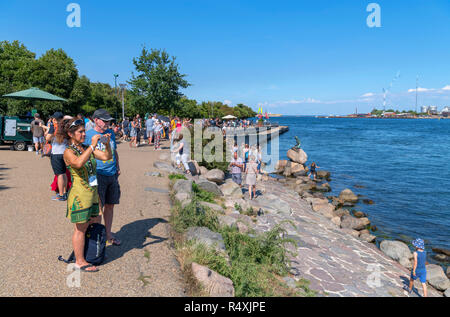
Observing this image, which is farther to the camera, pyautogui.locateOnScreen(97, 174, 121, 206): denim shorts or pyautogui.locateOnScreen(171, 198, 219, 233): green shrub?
pyautogui.locateOnScreen(171, 198, 219, 233): green shrub

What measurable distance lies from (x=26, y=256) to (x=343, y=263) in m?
6.90

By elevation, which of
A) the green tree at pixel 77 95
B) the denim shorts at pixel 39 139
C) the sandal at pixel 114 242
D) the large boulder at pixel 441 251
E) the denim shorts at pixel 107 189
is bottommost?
the large boulder at pixel 441 251

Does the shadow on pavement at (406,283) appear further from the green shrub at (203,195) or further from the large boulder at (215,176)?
the large boulder at (215,176)

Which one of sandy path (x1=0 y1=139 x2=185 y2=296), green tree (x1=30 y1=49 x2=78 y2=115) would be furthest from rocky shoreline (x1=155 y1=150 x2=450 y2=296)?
green tree (x1=30 y1=49 x2=78 y2=115)

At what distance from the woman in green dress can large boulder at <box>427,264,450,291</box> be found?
8646 millimetres

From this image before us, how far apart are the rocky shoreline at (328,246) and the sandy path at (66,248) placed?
925 millimetres

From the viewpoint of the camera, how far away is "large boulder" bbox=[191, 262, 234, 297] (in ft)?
12.3

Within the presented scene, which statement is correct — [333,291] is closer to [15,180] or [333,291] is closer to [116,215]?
[116,215]

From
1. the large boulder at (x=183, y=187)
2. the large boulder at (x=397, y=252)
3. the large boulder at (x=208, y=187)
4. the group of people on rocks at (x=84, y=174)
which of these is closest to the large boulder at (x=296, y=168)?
the large boulder at (x=397, y=252)

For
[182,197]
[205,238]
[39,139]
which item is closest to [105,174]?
[205,238]

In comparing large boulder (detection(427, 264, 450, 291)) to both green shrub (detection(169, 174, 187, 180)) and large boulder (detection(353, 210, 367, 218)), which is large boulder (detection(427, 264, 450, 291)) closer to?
large boulder (detection(353, 210, 367, 218))

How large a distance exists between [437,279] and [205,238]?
7.06m

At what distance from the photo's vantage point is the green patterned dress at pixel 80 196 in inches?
143
